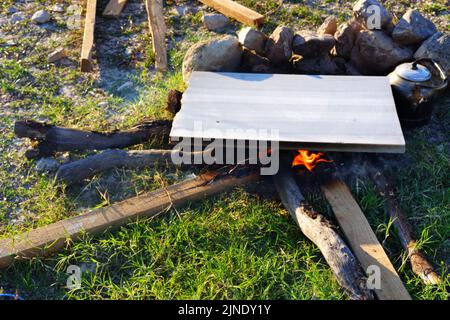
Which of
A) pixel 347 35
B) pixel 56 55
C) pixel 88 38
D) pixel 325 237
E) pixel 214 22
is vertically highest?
pixel 347 35

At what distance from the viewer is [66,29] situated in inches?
250

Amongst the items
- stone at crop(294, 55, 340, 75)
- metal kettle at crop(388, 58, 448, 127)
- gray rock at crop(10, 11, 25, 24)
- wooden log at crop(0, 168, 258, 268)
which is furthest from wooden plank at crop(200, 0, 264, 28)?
wooden log at crop(0, 168, 258, 268)

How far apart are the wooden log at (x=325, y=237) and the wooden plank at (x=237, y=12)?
261 cm

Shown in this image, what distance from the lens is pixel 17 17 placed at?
659 centimetres

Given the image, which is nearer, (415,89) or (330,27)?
(415,89)

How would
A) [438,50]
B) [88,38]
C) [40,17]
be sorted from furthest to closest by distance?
[40,17]
[88,38]
[438,50]

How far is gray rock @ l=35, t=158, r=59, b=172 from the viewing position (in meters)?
4.35

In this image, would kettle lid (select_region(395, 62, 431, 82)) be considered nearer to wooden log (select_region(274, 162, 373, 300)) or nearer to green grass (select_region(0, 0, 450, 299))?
green grass (select_region(0, 0, 450, 299))

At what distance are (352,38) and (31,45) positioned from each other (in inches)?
142

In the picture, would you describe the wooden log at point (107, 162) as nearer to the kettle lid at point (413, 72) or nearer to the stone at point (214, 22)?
the kettle lid at point (413, 72)

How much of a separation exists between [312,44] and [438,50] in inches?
42.2

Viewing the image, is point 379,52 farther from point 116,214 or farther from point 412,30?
point 116,214

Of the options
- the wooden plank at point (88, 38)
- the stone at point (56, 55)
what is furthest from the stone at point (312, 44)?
the stone at point (56, 55)

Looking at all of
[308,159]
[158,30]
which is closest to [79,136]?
[308,159]
